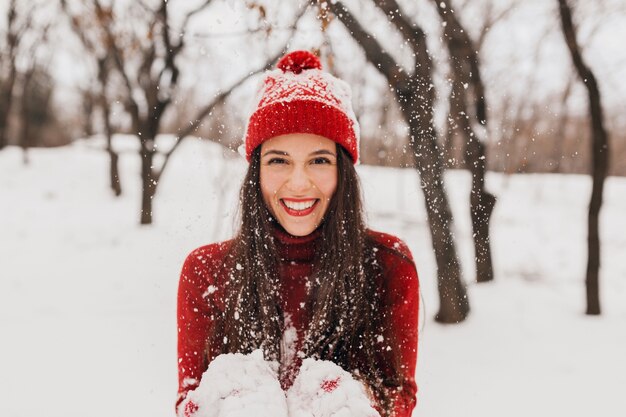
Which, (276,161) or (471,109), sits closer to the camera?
(276,161)

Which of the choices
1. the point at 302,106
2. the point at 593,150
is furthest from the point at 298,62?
the point at 593,150

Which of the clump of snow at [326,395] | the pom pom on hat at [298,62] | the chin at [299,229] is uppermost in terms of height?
the pom pom on hat at [298,62]

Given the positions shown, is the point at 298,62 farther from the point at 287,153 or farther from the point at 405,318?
the point at 405,318

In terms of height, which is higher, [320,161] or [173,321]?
[320,161]

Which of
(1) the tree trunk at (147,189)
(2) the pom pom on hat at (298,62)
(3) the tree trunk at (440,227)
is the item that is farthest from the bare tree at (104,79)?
(2) the pom pom on hat at (298,62)

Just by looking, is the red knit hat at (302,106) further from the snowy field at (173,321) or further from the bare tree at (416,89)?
the bare tree at (416,89)

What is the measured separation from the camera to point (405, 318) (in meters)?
1.57

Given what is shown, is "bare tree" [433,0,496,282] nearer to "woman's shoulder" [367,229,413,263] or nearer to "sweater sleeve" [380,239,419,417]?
"woman's shoulder" [367,229,413,263]

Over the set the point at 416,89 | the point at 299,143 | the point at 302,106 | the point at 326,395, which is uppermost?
the point at 416,89

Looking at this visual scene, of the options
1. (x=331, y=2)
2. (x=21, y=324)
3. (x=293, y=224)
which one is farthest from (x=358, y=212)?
(x=21, y=324)

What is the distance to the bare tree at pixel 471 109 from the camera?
391cm

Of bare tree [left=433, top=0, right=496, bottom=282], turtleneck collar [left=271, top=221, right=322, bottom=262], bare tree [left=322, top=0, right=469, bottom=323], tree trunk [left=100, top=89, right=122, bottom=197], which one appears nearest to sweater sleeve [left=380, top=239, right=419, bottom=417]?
turtleneck collar [left=271, top=221, right=322, bottom=262]

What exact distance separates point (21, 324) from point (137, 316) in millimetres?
997

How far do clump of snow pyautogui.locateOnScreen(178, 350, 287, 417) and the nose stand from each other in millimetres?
454
